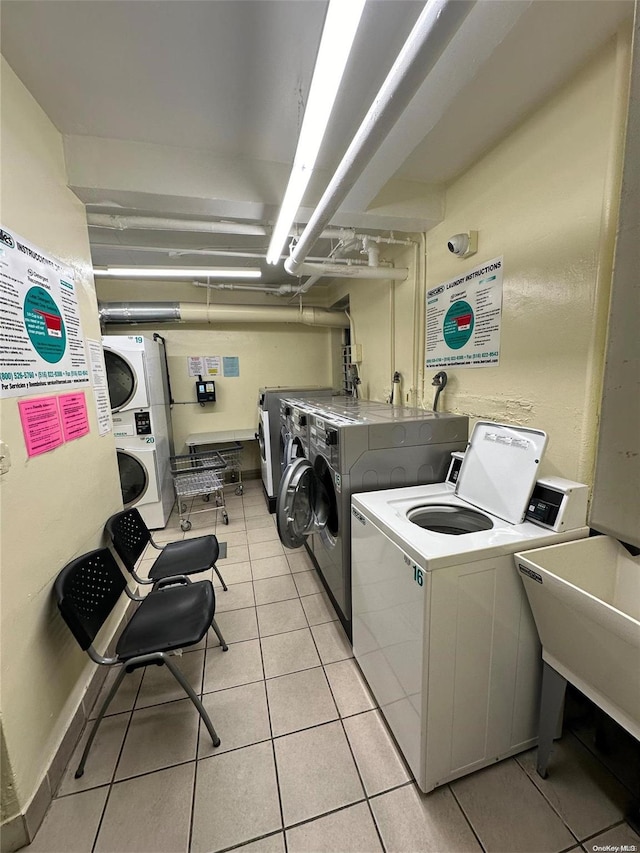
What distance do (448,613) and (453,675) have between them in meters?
0.25

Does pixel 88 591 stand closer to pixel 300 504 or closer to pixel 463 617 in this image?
pixel 300 504

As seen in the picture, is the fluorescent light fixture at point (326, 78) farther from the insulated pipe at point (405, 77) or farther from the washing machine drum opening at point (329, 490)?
the washing machine drum opening at point (329, 490)

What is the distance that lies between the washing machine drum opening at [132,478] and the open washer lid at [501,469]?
288cm

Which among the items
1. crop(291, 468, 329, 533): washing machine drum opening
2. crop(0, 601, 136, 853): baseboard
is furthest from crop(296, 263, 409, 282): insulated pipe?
crop(0, 601, 136, 853): baseboard

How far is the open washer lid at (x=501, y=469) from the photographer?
4.46ft

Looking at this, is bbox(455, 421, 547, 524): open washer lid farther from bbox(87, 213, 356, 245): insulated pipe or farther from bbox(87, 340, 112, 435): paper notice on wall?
bbox(87, 340, 112, 435): paper notice on wall

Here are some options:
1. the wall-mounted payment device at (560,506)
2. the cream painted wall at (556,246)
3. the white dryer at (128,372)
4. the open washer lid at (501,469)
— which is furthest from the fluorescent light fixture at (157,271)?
the wall-mounted payment device at (560,506)

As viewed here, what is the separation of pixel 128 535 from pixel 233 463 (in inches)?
102

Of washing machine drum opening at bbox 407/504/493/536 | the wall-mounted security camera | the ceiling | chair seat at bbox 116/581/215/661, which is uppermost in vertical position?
the ceiling

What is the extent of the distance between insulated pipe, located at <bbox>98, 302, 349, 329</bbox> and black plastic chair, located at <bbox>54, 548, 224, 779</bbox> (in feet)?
9.87

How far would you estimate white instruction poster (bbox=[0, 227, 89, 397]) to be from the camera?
3.72 ft

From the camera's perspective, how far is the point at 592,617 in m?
0.95

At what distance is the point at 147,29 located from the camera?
3.77 feet

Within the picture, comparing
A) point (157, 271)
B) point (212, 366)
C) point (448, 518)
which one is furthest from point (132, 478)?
point (448, 518)
